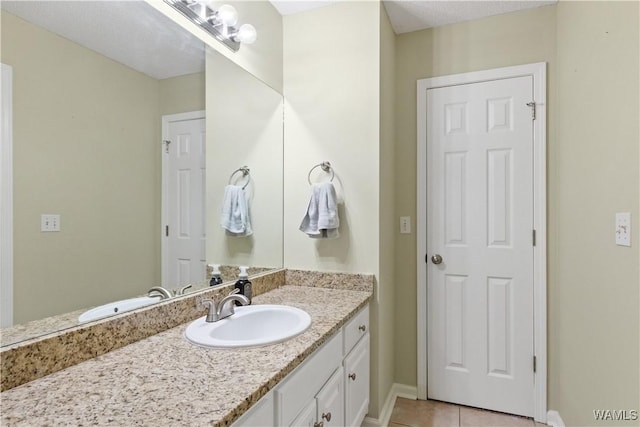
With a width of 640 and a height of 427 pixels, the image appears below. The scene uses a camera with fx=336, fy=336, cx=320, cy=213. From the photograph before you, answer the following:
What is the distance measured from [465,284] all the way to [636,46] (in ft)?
4.76

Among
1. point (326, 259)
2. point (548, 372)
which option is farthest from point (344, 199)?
point (548, 372)

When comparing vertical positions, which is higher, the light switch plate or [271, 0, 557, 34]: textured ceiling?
[271, 0, 557, 34]: textured ceiling

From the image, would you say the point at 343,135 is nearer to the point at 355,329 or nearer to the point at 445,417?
the point at 355,329

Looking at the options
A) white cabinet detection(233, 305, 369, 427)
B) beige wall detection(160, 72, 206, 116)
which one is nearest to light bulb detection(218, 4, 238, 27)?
beige wall detection(160, 72, 206, 116)

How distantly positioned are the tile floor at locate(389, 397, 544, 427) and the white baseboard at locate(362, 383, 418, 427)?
0.04 m

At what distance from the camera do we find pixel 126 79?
1.16 metres

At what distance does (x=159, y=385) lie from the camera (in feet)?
2.71

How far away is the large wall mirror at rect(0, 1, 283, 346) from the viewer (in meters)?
0.88

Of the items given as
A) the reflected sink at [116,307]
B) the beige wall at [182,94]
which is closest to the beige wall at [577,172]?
the beige wall at [182,94]

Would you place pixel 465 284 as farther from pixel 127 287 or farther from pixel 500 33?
pixel 127 287

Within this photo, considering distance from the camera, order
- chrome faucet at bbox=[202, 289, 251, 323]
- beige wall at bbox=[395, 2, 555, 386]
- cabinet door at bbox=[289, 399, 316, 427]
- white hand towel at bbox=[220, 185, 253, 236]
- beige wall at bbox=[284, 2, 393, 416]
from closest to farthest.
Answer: cabinet door at bbox=[289, 399, 316, 427], chrome faucet at bbox=[202, 289, 251, 323], white hand towel at bbox=[220, 185, 253, 236], beige wall at bbox=[284, 2, 393, 416], beige wall at bbox=[395, 2, 555, 386]

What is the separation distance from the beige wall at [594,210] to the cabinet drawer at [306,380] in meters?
1.00

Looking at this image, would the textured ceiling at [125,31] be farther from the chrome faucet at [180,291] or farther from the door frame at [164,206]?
the chrome faucet at [180,291]

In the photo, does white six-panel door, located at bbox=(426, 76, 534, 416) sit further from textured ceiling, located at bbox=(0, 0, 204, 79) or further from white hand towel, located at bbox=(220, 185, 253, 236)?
textured ceiling, located at bbox=(0, 0, 204, 79)
